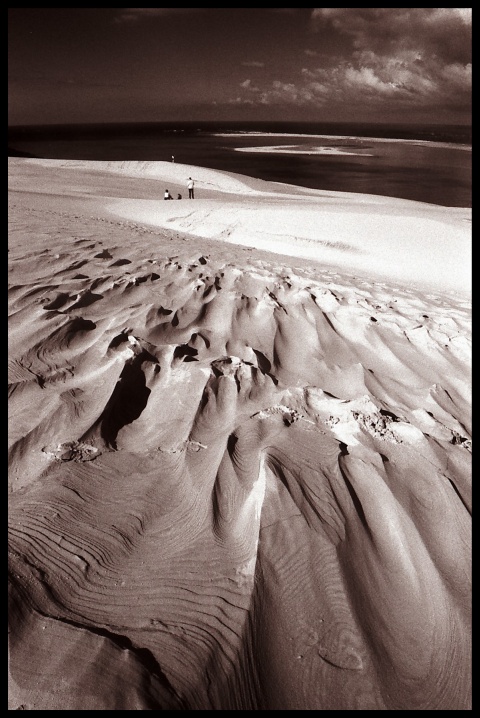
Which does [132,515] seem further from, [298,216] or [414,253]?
[298,216]

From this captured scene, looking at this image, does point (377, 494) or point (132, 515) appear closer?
point (132, 515)

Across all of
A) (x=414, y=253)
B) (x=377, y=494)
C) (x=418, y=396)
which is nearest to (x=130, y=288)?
(x=418, y=396)

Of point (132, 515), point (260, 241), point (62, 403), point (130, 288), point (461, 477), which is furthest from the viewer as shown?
point (260, 241)

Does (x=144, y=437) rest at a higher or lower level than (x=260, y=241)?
lower

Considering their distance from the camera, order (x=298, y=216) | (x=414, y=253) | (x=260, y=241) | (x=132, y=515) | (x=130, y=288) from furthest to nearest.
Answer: (x=298, y=216)
(x=260, y=241)
(x=414, y=253)
(x=130, y=288)
(x=132, y=515)
